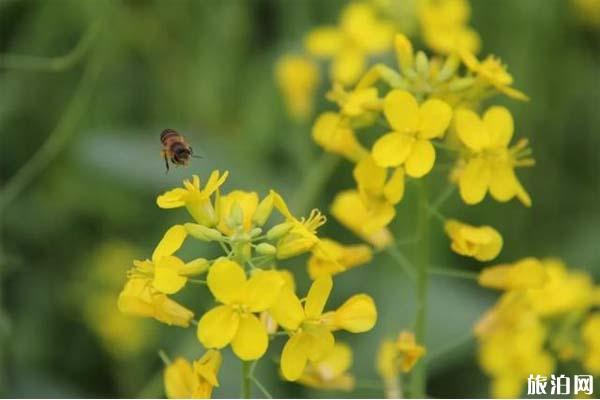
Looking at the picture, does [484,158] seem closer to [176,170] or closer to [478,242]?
[478,242]

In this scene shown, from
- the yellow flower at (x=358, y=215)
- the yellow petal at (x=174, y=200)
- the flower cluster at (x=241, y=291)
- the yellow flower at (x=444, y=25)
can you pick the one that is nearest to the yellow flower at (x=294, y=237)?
the flower cluster at (x=241, y=291)

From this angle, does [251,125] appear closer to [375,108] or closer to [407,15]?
[407,15]

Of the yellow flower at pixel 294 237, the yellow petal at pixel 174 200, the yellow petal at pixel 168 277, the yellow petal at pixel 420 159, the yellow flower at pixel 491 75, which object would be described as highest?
the yellow flower at pixel 491 75

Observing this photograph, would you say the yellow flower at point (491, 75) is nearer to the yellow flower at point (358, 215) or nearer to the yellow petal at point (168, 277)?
the yellow flower at point (358, 215)

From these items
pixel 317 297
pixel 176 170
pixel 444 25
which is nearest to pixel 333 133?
pixel 317 297

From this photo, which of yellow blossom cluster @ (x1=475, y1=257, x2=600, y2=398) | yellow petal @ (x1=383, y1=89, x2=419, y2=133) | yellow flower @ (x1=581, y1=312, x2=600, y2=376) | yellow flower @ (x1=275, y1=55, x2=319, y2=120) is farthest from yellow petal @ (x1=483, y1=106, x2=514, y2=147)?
yellow flower @ (x1=275, y1=55, x2=319, y2=120)

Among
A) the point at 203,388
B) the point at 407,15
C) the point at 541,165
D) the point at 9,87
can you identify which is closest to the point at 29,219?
the point at 9,87
